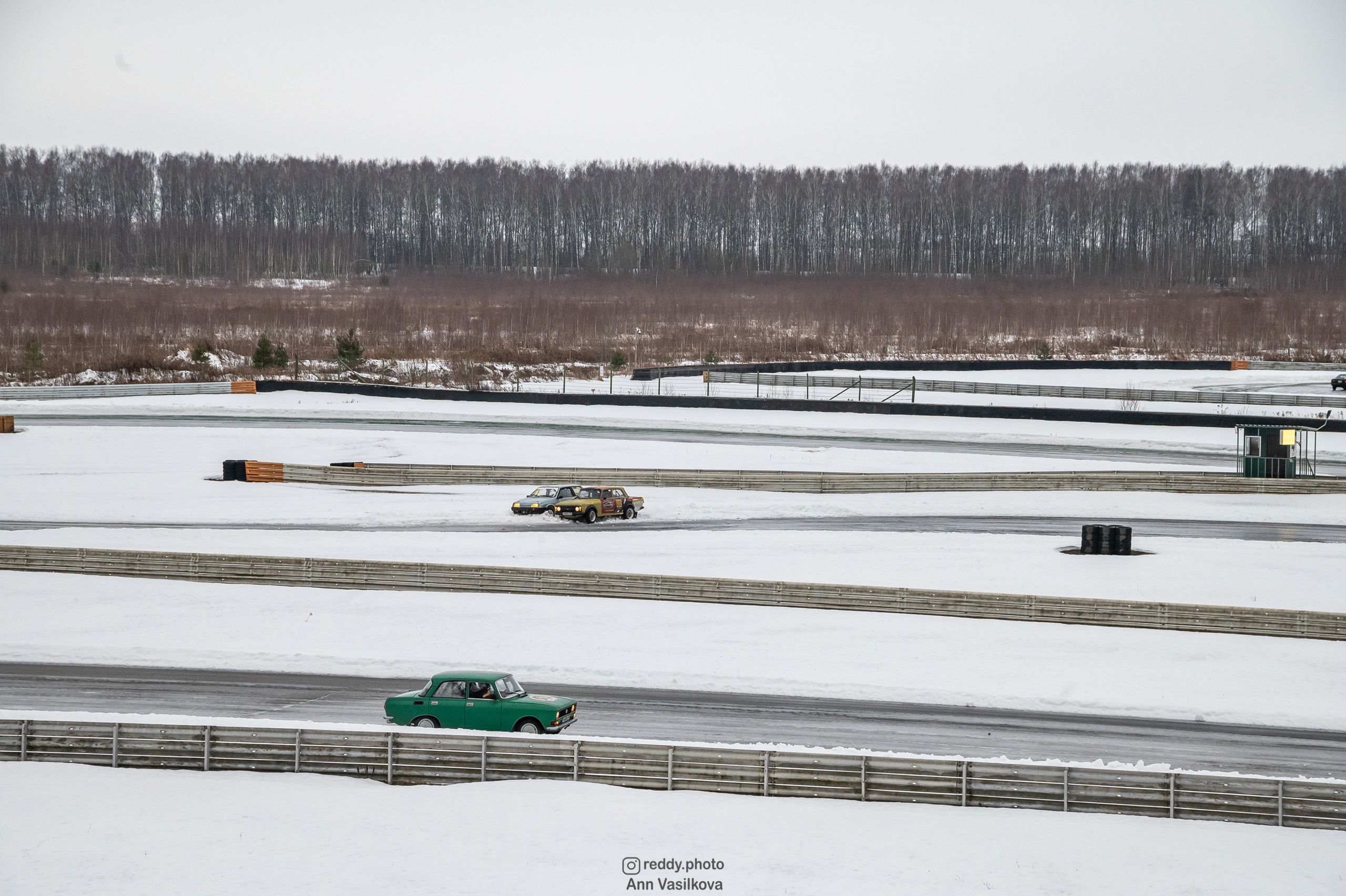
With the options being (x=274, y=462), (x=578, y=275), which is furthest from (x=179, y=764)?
(x=578, y=275)

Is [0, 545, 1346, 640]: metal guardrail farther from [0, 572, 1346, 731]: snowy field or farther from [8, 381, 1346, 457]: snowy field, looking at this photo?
[8, 381, 1346, 457]: snowy field

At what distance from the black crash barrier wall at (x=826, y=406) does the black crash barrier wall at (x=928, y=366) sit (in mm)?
11122

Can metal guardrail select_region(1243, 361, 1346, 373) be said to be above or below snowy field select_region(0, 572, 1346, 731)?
above

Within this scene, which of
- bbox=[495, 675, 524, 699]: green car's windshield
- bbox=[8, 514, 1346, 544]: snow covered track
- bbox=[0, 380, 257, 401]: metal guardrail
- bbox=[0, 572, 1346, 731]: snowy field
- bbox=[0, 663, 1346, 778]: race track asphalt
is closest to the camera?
bbox=[495, 675, 524, 699]: green car's windshield

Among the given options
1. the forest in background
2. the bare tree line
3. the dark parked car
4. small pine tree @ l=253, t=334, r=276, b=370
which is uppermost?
the bare tree line

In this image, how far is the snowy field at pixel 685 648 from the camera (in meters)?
18.4

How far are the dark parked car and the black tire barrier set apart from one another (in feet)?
51.6

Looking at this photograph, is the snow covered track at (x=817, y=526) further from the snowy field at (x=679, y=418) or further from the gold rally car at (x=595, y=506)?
the snowy field at (x=679, y=418)

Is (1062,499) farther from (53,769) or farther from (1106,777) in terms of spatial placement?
(53,769)

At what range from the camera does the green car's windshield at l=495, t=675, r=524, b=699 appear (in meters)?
15.1

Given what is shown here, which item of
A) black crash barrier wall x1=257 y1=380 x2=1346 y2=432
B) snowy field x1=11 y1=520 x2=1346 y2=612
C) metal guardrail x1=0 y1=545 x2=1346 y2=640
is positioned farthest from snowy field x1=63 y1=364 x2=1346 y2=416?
metal guardrail x1=0 y1=545 x2=1346 y2=640

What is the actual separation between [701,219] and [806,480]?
134 metres

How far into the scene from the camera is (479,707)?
14938mm

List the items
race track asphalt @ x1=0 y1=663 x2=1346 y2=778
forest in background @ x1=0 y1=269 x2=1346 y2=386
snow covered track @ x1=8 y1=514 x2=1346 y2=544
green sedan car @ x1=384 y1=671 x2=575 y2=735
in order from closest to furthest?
green sedan car @ x1=384 y1=671 x2=575 y2=735, race track asphalt @ x1=0 y1=663 x2=1346 y2=778, snow covered track @ x1=8 y1=514 x2=1346 y2=544, forest in background @ x1=0 y1=269 x2=1346 y2=386
